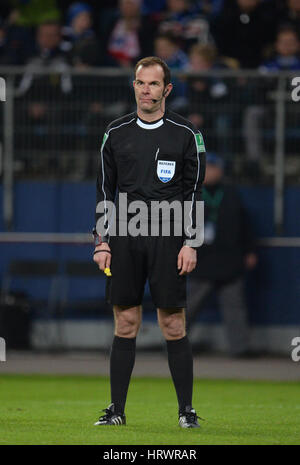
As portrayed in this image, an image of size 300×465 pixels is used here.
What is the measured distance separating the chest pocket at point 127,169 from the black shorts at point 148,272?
1.14 feet

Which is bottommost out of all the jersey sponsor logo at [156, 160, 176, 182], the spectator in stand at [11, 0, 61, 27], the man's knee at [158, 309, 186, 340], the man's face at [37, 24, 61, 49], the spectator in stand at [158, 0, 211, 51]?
the man's knee at [158, 309, 186, 340]

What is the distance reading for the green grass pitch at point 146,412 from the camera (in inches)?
270

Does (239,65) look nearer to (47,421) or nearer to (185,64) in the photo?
(185,64)

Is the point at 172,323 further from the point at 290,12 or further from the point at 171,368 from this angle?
the point at 290,12

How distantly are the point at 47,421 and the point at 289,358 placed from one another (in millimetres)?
6040

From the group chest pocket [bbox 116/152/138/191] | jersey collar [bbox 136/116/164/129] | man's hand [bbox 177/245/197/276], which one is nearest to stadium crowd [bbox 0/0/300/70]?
jersey collar [bbox 136/116/164/129]

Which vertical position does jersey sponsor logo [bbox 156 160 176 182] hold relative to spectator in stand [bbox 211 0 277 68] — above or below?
below

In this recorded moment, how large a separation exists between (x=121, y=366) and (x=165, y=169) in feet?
4.21

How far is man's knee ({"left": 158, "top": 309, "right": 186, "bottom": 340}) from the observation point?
23.9 ft

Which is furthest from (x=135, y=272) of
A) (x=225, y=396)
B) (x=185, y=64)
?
(x=185, y=64)

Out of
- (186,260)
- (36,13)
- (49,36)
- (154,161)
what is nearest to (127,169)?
(154,161)

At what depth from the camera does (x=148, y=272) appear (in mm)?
7289

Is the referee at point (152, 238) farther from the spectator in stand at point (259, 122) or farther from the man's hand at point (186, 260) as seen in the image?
the spectator in stand at point (259, 122)

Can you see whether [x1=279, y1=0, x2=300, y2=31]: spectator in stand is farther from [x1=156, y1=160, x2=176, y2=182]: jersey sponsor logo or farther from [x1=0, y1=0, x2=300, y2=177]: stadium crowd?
[x1=156, y1=160, x2=176, y2=182]: jersey sponsor logo
